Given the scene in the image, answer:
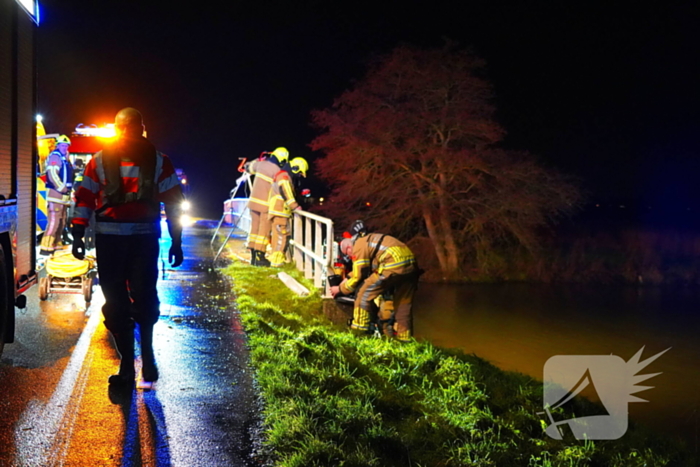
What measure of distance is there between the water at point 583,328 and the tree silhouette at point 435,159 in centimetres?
237

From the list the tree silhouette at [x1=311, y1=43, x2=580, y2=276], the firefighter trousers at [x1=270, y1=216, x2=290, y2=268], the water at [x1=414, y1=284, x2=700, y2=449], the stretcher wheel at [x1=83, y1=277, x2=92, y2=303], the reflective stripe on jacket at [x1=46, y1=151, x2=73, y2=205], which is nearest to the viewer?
the stretcher wheel at [x1=83, y1=277, x2=92, y2=303]

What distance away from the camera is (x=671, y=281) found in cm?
2367

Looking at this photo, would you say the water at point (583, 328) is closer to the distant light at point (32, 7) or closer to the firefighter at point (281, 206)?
A: the firefighter at point (281, 206)

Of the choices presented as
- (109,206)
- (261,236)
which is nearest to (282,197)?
(261,236)

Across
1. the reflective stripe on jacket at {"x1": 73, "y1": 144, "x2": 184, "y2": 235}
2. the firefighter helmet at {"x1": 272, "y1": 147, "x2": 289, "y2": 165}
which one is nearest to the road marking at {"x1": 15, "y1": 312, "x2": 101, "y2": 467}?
the reflective stripe on jacket at {"x1": 73, "y1": 144, "x2": 184, "y2": 235}

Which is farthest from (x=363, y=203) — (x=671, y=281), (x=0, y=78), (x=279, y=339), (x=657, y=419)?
(x=0, y=78)

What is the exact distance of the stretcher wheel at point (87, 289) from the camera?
7.09 meters

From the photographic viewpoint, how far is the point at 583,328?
15109 millimetres

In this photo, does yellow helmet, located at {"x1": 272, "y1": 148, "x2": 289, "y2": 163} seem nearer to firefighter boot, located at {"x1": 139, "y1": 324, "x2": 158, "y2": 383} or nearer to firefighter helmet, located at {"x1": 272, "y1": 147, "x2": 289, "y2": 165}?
firefighter helmet, located at {"x1": 272, "y1": 147, "x2": 289, "y2": 165}

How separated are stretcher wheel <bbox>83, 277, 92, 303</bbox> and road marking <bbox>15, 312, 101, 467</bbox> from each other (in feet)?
7.38

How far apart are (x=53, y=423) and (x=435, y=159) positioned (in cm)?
1818

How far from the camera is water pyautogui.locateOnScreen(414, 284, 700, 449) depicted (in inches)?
370

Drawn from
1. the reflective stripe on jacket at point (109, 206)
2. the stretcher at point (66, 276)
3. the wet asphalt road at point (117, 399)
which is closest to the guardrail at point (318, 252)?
the wet asphalt road at point (117, 399)

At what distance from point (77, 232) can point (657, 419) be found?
677 centimetres
